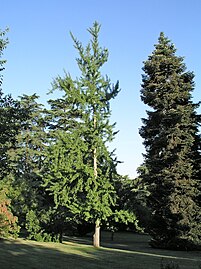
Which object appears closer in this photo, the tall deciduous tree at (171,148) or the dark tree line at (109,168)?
the dark tree line at (109,168)

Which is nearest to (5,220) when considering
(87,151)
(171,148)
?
(87,151)

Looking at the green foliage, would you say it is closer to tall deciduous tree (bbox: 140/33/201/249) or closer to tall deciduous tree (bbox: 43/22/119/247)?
tall deciduous tree (bbox: 43/22/119/247)

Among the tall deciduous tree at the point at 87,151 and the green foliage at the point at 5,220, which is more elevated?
the tall deciduous tree at the point at 87,151

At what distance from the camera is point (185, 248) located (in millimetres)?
22641

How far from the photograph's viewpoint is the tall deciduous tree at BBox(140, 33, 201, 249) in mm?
22828

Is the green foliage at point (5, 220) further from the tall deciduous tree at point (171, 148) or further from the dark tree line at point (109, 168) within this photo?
the tall deciduous tree at point (171, 148)

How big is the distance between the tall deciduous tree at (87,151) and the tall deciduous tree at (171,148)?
15.9ft

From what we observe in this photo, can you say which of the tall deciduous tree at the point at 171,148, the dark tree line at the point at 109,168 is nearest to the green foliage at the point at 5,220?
the dark tree line at the point at 109,168

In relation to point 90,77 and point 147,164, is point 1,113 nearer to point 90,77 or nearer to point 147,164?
point 90,77

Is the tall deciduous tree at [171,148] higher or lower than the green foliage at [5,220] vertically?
higher

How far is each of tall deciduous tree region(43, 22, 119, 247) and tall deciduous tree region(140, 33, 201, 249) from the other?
190 inches

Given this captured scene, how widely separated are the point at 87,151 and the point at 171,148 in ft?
22.1

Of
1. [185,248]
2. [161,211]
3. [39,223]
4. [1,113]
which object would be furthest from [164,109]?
[1,113]

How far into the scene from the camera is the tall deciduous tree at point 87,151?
1958cm
